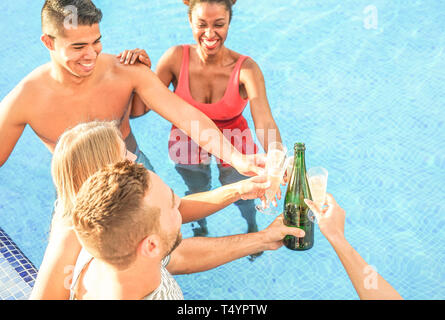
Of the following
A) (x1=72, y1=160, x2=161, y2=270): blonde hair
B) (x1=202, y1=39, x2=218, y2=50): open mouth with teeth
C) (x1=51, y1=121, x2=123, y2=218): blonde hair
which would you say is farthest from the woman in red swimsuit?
(x1=72, y1=160, x2=161, y2=270): blonde hair

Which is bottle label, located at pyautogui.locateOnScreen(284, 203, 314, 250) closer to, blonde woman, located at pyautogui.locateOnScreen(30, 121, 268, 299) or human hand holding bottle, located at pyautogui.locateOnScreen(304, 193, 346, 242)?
human hand holding bottle, located at pyautogui.locateOnScreen(304, 193, 346, 242)

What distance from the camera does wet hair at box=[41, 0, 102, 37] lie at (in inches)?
94.6

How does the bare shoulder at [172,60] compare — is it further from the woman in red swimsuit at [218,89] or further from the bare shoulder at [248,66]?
the bare shoulder at [248,66]

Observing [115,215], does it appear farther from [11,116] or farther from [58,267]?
[11,116]

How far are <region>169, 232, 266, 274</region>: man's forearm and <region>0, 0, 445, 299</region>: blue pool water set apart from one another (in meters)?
1.37

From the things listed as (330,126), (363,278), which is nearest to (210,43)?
(363,278)

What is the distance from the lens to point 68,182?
1.94 meters

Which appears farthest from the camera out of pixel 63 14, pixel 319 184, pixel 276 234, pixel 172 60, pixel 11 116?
pixel 172 60

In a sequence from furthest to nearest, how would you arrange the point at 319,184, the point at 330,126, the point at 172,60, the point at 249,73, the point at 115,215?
the point at 330,126
the point at 172,60
the point at 249,73
the point at 319,184
the point at 115,215

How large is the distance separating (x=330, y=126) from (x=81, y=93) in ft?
9.41

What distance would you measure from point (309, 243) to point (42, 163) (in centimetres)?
332

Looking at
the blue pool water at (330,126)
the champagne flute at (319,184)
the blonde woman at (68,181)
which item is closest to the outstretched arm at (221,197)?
the champagne flute at (319,184)

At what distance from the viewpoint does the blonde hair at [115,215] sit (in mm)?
1502
